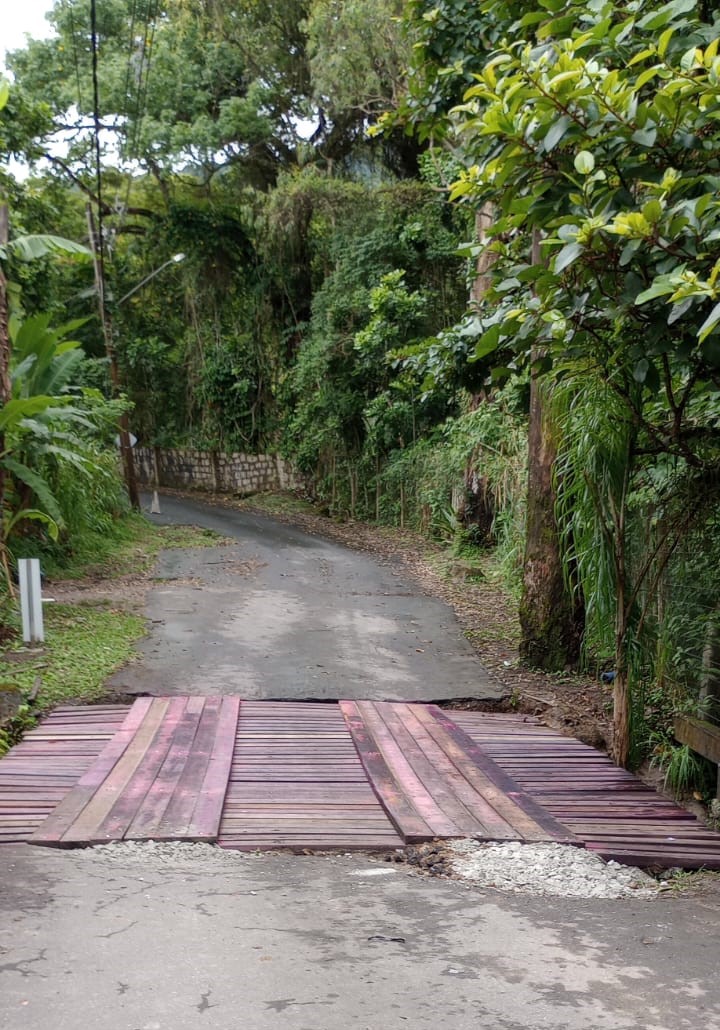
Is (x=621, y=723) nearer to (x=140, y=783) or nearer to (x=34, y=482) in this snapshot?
(x=140, y=783)

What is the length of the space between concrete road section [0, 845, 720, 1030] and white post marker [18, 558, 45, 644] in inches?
179

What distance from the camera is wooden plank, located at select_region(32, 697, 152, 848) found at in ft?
15.3

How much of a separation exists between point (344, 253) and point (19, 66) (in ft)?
35.1

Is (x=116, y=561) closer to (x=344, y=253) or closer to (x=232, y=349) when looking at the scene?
(x=344, y=253)

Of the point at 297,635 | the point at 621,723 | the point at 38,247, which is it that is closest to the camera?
the point at 621,723

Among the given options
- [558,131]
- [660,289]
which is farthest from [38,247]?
[660,289]

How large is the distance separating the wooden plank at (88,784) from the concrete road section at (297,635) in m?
0.92

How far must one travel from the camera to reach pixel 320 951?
3.45 meters

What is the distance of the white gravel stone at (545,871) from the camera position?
440 cm

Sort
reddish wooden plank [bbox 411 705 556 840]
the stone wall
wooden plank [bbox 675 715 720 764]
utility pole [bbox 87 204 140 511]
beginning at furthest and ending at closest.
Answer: the stone wall → utility pole [bbox 87 204 140 511] → wooden plank [bbox 675 715 720 764] → reddish wooden plank [bbox 411 705 556 840]

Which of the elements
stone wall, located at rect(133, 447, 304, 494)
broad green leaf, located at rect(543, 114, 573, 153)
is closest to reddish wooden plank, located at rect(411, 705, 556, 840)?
broad green leaf, located at rect(543, 114, 573, 153)

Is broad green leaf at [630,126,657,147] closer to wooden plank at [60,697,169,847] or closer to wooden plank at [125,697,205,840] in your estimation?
wooden plank at [125,697,205,840]

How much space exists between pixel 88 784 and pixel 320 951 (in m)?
2.43

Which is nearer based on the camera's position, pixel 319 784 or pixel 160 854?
pixel 160 854
